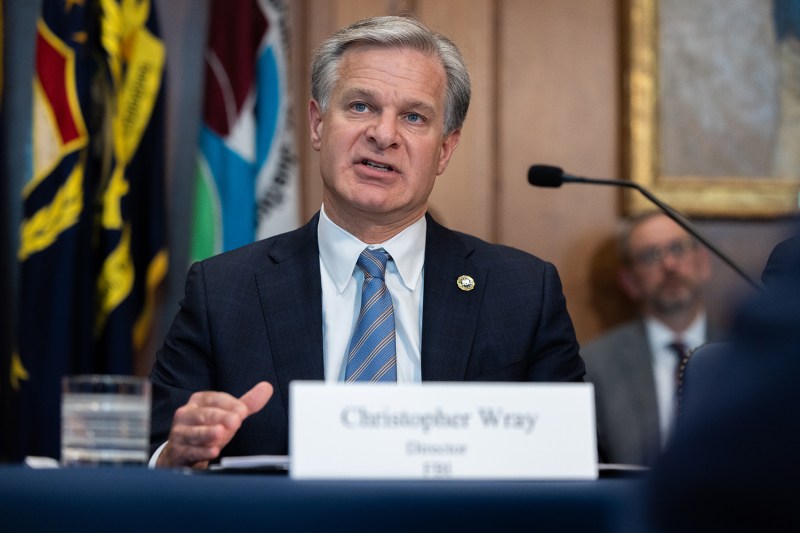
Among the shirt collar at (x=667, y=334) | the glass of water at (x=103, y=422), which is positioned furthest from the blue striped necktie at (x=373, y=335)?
the shirt collar at (x=667, y=334)

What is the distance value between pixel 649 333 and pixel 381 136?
2166 millimetres

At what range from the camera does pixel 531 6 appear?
174 inches

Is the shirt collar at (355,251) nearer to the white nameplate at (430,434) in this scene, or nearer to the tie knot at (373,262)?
the tie knot at (373,262)

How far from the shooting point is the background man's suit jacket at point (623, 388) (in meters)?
3.91

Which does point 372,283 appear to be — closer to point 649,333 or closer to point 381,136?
point 381,136

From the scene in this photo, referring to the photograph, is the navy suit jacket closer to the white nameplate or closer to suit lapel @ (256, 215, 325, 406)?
suit lapel @ (256, 215, 325, 406)

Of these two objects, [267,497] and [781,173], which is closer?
[267,497]

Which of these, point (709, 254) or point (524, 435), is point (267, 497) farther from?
point (709, 254)

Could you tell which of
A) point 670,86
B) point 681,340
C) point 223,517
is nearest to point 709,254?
point 681,340

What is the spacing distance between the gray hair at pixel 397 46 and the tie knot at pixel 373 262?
36cm

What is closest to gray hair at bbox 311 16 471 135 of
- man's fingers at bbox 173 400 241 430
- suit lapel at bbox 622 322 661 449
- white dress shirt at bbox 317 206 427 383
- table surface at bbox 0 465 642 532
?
white dress shirt at bbox 317 206 427 383

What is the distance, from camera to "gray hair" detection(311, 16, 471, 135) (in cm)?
244

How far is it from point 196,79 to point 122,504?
3284 millimetres

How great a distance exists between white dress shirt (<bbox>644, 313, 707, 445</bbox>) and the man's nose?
2.03m
